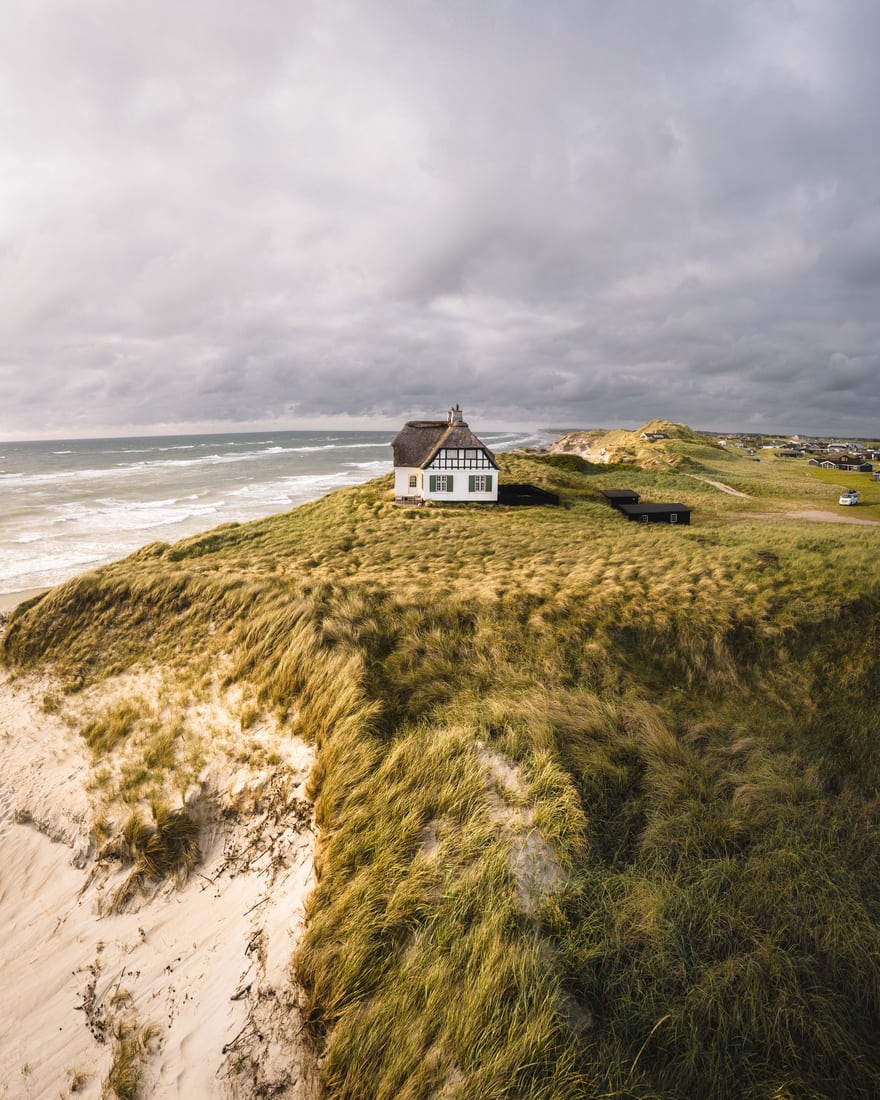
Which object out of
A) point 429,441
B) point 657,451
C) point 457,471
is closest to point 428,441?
point 429,441

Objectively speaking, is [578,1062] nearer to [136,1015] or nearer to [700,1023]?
[700,1023]

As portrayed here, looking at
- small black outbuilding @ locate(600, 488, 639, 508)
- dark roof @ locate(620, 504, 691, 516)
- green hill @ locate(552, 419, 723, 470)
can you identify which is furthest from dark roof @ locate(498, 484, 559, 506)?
green hill @ locate(552, 419, 723, 470)

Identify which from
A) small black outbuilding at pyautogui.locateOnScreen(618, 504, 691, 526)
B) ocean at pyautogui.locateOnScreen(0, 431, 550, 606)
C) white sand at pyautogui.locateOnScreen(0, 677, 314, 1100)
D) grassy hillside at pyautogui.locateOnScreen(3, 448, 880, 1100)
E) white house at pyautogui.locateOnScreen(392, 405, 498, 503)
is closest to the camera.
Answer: grassy hillside at pyautogui.locateOnScreen(3, 448, 880, 1100)

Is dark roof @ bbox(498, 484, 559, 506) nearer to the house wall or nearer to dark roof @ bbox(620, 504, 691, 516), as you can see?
the house wall

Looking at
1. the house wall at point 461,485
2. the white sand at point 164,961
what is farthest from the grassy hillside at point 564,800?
the house wall at point 461,485

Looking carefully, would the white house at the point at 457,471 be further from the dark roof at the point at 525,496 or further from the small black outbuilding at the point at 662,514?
the small black outbuilding at the point at 662,514
